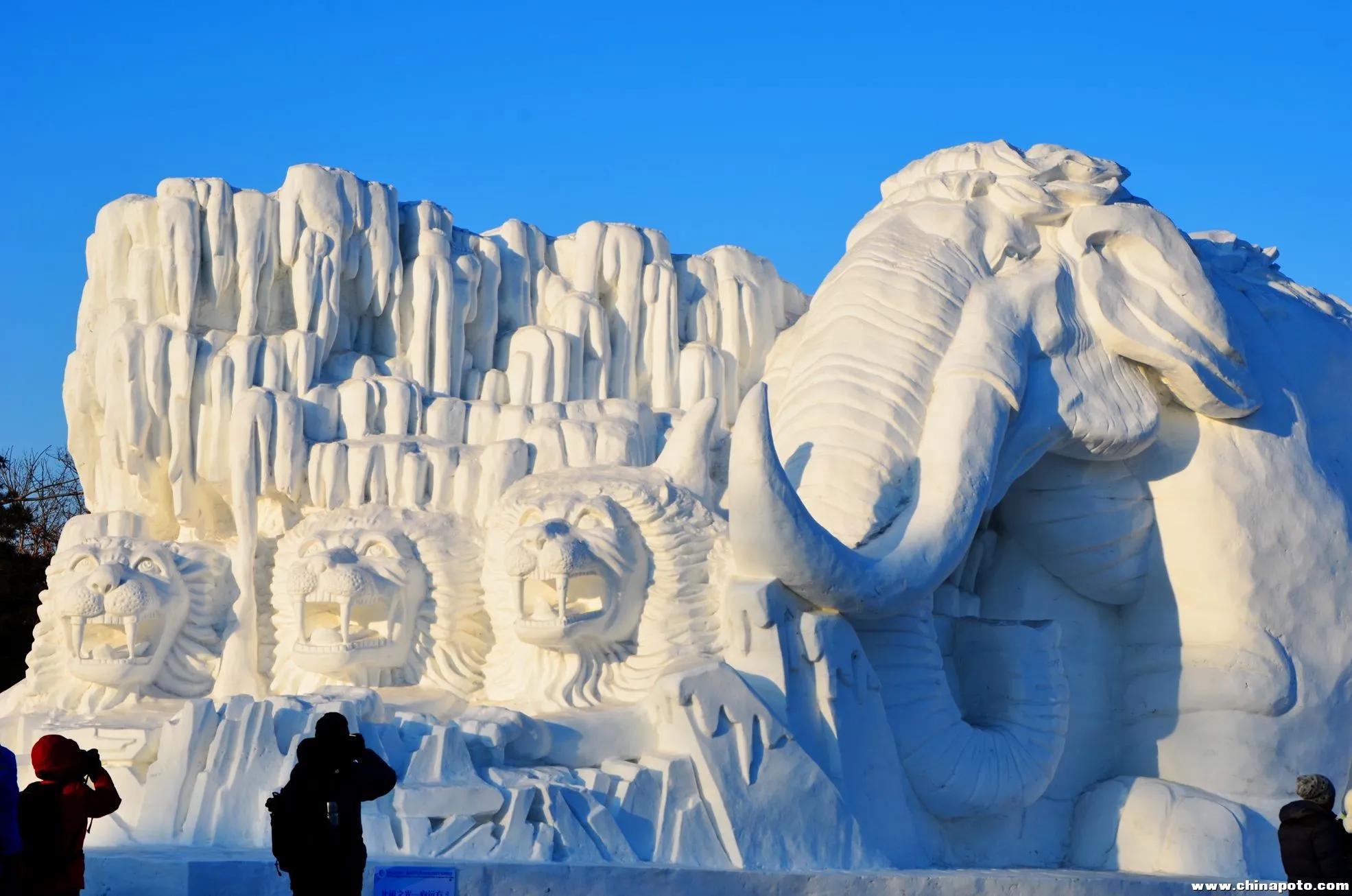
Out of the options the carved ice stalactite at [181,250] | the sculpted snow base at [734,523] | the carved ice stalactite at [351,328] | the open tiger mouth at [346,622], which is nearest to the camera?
the sculpted snow base at [734,523]

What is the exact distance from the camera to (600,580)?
8641 mm

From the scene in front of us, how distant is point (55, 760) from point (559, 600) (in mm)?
2975

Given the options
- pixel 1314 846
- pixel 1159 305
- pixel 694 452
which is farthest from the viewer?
pixel 1159 305

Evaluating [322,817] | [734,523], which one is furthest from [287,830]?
[734,523]

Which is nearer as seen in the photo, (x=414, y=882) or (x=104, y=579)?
(x=414, y=882)

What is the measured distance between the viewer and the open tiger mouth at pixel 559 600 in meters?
8.55

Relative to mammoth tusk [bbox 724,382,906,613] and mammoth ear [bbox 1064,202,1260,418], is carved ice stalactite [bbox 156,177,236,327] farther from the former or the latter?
mammoth ear [bbox 1064,202,1260,418]

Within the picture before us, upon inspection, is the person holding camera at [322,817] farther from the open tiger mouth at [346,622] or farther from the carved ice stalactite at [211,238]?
the carved ice stalactite at [211,238]

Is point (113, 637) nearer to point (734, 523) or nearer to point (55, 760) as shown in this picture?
point (734, 523)

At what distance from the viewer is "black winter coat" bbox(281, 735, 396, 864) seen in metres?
5.73

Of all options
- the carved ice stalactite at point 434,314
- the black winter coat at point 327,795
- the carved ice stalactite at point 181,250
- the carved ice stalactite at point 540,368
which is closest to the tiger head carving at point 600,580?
the carved ice stalactite at point 540,368

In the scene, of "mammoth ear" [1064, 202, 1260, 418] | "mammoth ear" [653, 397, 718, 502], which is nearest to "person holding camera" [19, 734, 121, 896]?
"mammoth ear" [653, 397, 718, 502]

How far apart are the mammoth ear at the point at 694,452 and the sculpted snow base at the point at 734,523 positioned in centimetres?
4

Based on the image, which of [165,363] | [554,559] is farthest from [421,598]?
[165,363]
